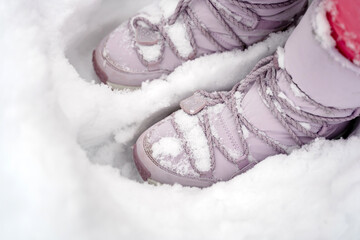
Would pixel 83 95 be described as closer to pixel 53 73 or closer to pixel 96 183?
pixel 53 73

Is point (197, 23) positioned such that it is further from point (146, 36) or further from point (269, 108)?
point (269, 108)

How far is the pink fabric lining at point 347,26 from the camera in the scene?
0.43 metres

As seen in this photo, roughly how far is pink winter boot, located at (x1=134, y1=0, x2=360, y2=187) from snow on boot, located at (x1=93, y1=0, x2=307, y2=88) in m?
0.08

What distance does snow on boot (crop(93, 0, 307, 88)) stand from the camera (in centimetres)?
69

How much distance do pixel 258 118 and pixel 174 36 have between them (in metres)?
0.22

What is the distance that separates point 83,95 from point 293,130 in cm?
36

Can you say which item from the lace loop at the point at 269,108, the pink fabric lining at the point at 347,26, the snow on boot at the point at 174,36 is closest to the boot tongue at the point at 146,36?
the snow on boot at the point at 174,36

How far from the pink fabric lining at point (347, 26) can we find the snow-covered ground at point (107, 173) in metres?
0.19

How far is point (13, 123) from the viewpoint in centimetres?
56

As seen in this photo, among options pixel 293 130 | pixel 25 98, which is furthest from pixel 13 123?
pixel 293 130

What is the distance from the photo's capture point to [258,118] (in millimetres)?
639

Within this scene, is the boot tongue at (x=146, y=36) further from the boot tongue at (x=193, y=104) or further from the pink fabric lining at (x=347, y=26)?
the pink fabric lining at (x=347, y=26)

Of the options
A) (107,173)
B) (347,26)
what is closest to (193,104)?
(107,173)

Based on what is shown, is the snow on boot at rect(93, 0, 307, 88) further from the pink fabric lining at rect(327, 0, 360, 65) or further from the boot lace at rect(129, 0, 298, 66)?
the pink fabric lining at rect(327, 0, 360, 65)
